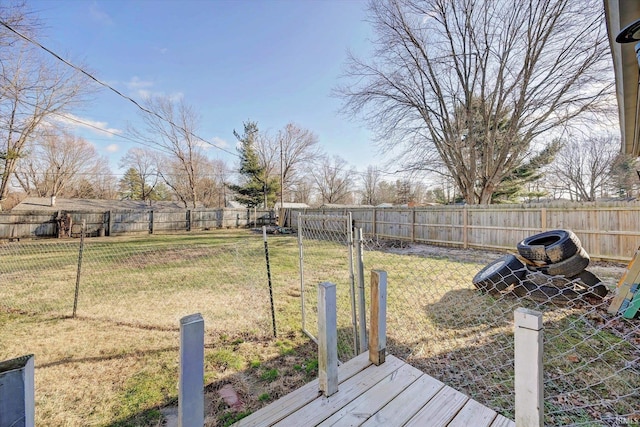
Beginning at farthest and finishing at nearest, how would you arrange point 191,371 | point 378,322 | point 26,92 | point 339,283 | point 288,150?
point 288,150
point 26,92
point 339,283
point 378,322
point 191,371

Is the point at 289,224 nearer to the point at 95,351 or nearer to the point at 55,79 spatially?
the point at 55,79

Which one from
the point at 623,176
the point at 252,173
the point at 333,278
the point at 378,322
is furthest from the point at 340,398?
the point at 623,176

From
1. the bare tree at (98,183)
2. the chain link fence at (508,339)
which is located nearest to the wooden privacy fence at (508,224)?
the chain link fence at (508,339)

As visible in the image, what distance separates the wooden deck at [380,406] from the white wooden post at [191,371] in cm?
32

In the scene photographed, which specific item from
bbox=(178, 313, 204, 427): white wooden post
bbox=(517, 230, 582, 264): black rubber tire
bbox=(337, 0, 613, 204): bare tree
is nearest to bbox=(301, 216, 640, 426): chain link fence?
bbox=(517, 230, 582, 264): black rubber tire

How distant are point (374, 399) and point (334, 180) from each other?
1279 inches

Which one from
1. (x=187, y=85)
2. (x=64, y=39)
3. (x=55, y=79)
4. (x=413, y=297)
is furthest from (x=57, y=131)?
(x=413, y=297)

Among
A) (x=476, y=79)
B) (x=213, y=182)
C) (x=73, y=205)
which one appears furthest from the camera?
(x=213, y=182)

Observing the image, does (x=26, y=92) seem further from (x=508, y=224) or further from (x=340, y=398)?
(x=508, y=224)

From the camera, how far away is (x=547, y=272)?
3.81 metres

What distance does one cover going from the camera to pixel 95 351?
268 cm

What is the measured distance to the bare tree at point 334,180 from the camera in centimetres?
3166

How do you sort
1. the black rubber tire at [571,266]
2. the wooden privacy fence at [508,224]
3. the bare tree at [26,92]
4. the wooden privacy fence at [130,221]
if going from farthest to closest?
the wooden privacy fence at [130,221] → the bare tree at [26,92] → the wooden privacy fence at [508,224] → the black rubber tire at [571,266]

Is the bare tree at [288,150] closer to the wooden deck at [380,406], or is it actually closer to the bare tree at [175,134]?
the bare tree at [175,134]
